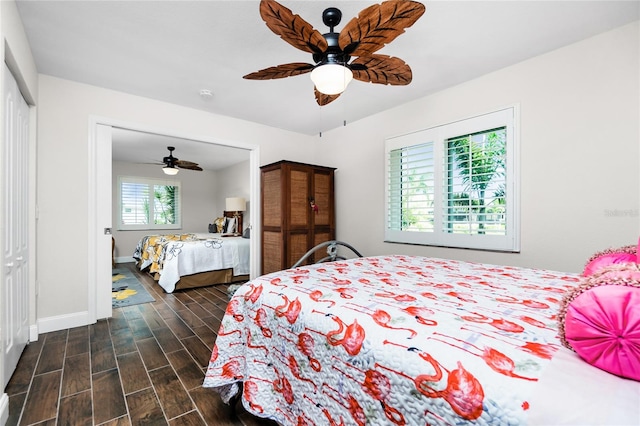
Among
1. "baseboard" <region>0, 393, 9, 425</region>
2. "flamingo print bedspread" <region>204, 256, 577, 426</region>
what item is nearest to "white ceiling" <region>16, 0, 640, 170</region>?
"flamingo print bedspread" <region>204, 256, 577, 426</region>

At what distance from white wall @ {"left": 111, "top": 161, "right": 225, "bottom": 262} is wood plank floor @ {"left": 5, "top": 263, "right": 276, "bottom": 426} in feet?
14.4

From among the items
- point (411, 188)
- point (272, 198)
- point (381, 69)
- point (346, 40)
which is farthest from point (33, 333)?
point (411, 188)

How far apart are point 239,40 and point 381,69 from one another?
1120 mm

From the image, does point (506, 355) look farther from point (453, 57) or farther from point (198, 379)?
point (453, 57)

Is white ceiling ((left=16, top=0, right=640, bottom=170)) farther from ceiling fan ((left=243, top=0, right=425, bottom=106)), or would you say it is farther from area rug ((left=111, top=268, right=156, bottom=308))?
area rug ((left=111, top=268, right=156, bottom=308))

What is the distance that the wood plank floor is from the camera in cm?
159

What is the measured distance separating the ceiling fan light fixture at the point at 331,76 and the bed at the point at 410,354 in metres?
1.13

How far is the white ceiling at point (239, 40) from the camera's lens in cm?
190

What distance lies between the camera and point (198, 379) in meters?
1.96

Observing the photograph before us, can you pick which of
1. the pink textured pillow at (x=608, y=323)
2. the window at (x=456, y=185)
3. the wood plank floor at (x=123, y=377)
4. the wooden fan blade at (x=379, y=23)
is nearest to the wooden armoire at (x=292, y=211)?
the window at (x=456, y=185)

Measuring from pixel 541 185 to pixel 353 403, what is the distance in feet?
8.00

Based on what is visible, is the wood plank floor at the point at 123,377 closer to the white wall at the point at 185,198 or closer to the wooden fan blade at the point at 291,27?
the wooden fan blade at the point at 291,27

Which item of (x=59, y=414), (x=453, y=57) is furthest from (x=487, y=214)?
(x=59, y=414)

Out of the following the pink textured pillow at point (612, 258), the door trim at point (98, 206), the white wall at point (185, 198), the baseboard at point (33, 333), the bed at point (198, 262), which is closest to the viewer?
the pink textured pillow at point (612, 258)
